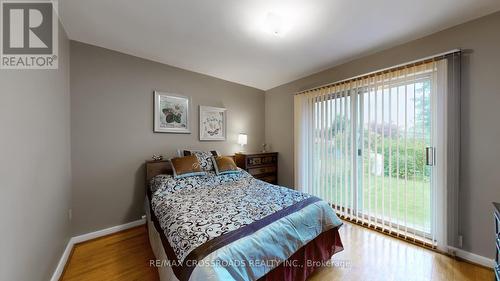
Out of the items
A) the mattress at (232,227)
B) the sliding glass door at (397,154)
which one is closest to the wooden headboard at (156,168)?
the mattress at (232,227)

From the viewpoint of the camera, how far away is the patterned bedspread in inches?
53.2

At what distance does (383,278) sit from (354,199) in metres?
1.21

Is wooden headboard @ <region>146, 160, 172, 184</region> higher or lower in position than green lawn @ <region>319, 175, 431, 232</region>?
higher

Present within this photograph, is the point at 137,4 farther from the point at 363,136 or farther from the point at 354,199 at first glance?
the point at 354,199

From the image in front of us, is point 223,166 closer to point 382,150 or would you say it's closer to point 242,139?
point 242,139

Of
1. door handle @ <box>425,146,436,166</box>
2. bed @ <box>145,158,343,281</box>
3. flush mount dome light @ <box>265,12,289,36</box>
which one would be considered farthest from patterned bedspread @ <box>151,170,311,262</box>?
flush mount dome light @ <box>265,12,289,36</box>

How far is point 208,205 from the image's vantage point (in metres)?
1.83

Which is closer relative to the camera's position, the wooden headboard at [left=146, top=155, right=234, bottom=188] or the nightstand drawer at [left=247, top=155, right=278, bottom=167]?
the wooden headboard at [left=146, top=155, right=234, bottom=188]

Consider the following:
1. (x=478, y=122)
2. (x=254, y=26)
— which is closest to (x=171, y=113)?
(x=254, y=26)

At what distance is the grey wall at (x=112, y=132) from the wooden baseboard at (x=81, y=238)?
0.06 meters

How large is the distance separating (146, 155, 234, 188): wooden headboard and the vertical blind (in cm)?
239

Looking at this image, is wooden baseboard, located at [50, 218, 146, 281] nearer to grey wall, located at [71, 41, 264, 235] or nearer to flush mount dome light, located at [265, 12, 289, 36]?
grey wall, located at [71, 41, 264, 235]

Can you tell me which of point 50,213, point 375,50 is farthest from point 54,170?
point 375,50

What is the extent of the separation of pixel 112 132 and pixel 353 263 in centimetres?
327
